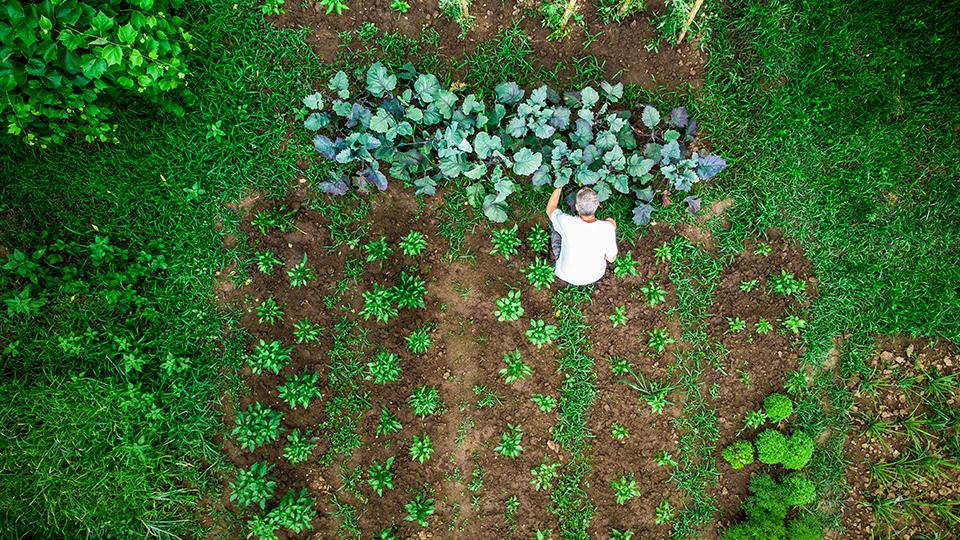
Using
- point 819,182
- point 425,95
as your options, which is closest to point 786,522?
point 819,182

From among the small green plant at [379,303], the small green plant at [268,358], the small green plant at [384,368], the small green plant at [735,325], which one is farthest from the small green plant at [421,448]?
the small green plant at [735,325]

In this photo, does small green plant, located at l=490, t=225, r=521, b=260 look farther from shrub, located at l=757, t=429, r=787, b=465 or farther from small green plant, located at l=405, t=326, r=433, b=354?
shrub, located at l=757, t=429, r=787, b=465

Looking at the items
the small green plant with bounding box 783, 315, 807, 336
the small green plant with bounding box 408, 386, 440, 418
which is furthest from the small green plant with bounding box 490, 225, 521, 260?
the small green plant with bounding box 783, 315, 807, 336

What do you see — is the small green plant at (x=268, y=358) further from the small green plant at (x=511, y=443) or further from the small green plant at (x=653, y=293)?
the small green plant at (x=653, y=293)

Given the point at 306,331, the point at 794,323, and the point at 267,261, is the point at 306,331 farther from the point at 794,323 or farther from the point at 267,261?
the point at 794,323

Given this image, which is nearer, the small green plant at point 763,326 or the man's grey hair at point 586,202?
the man's grey hair at point 586,202

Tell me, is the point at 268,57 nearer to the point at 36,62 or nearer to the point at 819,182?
the point at 36,62
